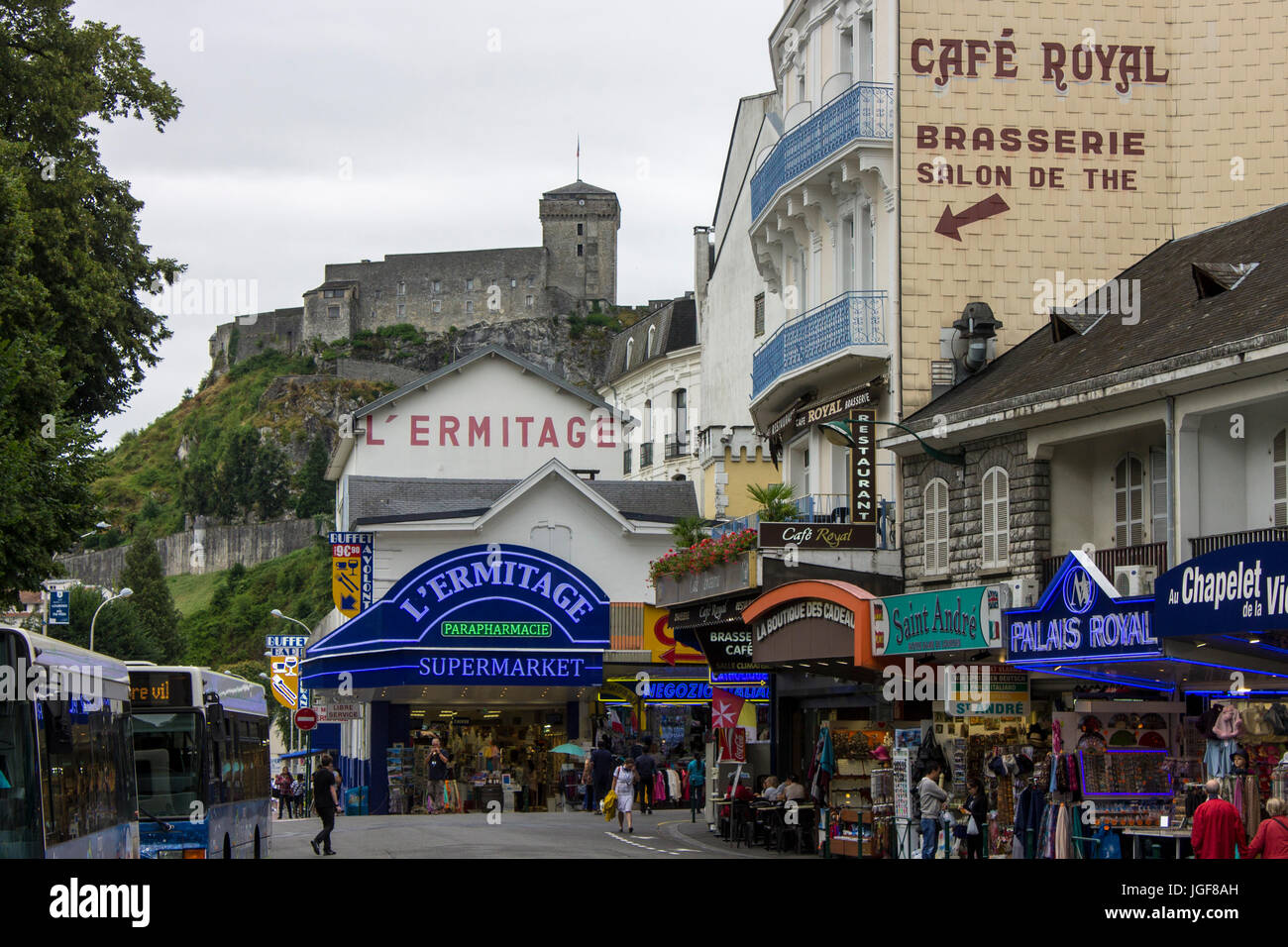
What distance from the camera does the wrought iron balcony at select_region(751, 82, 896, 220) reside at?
27.7 m

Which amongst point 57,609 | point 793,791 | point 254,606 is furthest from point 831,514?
point 254,606

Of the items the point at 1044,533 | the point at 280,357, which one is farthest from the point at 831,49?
the point at 280,357

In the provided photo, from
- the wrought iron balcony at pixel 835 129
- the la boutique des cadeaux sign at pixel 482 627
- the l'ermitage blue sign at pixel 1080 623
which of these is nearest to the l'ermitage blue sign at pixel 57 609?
the la boutique des cadeaux sign at pixel 482 627

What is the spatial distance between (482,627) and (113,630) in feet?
213

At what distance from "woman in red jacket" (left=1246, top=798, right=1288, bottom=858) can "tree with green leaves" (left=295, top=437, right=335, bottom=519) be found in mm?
128531

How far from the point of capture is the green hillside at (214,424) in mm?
151875

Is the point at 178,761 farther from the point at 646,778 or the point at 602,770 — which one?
the point at 646,778

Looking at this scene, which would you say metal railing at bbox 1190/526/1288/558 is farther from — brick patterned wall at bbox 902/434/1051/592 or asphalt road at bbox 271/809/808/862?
asphalt road at bbox 271/809/808/862

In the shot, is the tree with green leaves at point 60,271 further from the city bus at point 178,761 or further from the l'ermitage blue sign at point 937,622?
the l'ermitage blue sign at point 937,622

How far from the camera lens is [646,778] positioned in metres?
37.5

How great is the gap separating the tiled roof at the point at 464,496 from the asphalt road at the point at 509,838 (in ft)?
53.8
